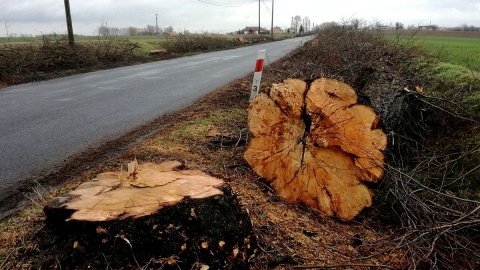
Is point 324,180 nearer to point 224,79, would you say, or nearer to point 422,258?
point 422,258

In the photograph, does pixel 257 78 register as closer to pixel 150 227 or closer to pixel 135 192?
pixel 135 192

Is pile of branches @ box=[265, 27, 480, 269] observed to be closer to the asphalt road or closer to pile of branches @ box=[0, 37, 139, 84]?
the asphalt road

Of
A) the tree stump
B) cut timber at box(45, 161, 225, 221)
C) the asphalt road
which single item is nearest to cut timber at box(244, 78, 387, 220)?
cut timber at box(45, 161, 225, 221)

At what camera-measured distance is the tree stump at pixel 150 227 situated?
2.07 meters

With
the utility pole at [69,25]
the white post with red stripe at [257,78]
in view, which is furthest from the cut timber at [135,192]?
the utility pole at [69,25]

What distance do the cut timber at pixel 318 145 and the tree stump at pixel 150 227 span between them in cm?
122

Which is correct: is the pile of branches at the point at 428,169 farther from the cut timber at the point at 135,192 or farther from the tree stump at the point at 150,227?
the cut timber at the point at 135,192

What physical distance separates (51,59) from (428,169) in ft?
46.7

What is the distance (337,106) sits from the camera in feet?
11.9

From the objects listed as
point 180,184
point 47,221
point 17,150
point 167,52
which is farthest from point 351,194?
point 167,52

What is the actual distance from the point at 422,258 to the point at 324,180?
1072 millimetres

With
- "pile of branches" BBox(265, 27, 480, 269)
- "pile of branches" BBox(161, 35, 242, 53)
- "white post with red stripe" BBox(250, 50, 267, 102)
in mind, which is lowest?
"pile of branches" BBox(265, 27, 480, 269)

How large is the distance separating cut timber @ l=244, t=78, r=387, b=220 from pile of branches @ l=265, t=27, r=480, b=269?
250 mm

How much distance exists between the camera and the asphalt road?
4566mm
